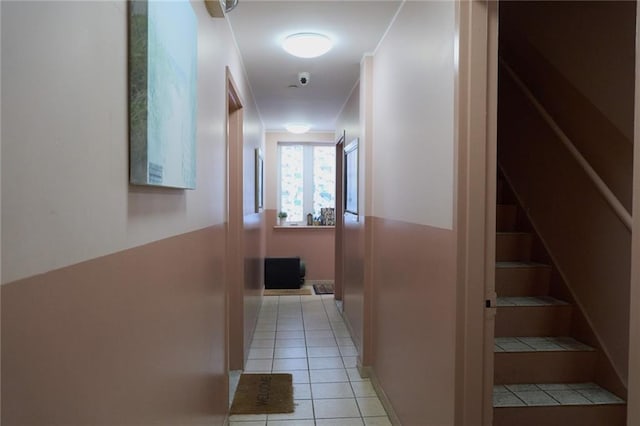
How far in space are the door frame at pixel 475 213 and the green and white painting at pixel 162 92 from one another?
0.95 metres

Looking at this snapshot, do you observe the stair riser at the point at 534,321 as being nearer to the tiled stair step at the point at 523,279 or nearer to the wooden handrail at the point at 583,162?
the tiled stair step at the point at 523,279

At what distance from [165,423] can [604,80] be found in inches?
106

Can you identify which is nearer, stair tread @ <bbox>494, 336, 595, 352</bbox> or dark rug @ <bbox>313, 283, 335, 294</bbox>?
stair tread @ <bbox>494, 336, 595, 352</bbox>

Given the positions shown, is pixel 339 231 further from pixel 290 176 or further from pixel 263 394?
pixel 263 394

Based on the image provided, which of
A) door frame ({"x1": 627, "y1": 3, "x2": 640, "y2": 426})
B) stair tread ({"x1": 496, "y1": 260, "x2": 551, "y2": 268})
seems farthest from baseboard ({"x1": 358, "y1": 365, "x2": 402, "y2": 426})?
door frame ({"x1": 627, "y1": 3, "x2": 640, "y2": 426})

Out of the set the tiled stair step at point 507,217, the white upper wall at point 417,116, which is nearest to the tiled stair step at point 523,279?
the tiled stair step at point 507,217

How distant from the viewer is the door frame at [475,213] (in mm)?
1518

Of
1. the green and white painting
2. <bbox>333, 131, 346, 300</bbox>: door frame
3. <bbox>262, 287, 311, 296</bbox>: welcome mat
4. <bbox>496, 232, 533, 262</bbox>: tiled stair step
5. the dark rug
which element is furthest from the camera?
the dark rug

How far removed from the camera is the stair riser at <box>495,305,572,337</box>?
2.45m

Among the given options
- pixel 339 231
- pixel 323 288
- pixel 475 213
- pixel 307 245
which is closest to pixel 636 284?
pixel 475 213

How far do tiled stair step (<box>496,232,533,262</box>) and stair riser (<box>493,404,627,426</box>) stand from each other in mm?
1047

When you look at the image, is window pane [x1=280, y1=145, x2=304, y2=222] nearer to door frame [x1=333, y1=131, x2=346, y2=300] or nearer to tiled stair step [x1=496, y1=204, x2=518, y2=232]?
door frame [x1=333, y1=131, x2=346, y2=300]

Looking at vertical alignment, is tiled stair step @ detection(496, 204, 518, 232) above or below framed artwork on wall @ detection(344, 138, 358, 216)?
below

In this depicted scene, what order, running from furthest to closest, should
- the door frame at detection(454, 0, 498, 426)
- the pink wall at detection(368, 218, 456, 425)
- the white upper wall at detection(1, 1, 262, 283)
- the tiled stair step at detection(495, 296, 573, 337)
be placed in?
the tiled stair step at detection(495, 296, 573, 337) < the pink wall at detection(368, 218, 456, 425) < the door frame at detection(454, 0, 498, 426) < the white upper wall at detection(1, 1, 262, 283)
